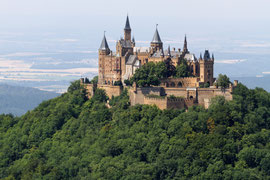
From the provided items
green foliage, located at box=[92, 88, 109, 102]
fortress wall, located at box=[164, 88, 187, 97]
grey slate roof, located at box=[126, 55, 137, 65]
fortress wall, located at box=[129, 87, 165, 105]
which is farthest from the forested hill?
grey slate roof, located at box=[126, 55, 137, 65]

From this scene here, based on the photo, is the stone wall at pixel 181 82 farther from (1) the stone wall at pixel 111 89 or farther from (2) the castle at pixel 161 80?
(1) the stone wall at pixel 111 89

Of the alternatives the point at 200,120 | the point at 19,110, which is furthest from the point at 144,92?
the point at 19,110

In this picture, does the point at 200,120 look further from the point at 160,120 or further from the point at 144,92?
the point at 144,92

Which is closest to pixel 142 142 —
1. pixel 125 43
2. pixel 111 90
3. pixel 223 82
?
pixel 223 82

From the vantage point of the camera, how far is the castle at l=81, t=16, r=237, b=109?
82.3 meters

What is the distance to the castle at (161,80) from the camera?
3242 inches

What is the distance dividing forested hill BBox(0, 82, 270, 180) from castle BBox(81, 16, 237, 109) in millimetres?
1560

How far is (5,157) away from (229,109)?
29.2 meters

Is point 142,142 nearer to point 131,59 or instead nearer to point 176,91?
point 176,91

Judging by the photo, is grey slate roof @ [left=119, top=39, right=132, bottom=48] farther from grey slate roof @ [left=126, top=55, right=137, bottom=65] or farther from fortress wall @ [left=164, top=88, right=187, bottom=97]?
fortress wall @ [left=164, top=88, right=187, bottom=97]

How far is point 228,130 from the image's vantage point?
75.2 metres

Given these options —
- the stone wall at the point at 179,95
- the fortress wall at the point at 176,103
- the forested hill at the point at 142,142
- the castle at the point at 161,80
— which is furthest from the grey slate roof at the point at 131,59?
the fortress wall at the point at 176,103

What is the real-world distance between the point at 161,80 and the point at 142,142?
1352 centimetres

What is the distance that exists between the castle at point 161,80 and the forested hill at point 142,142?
5.12ft
